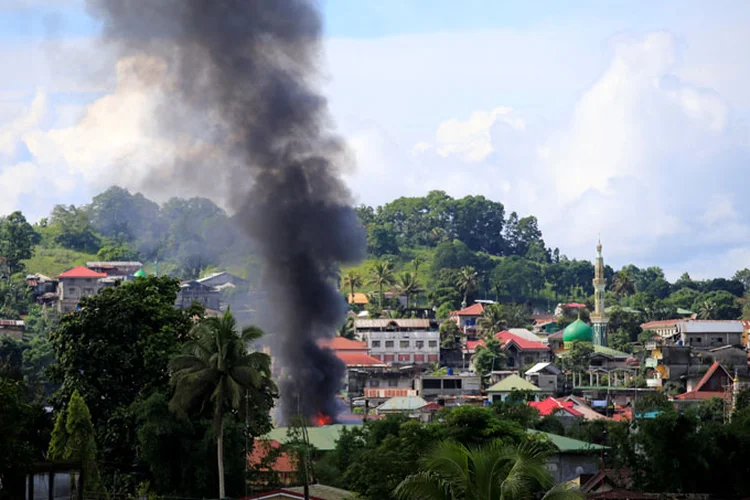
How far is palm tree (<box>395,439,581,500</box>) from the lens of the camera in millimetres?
23578

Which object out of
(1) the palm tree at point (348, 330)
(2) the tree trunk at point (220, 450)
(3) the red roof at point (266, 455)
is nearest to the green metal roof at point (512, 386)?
(1) the palm tree at point (348, 330)

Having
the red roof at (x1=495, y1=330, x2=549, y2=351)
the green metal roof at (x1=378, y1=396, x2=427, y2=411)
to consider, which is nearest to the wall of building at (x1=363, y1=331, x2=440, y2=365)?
the red roof at (x1=495, y1=330, x2=549, y2=351)

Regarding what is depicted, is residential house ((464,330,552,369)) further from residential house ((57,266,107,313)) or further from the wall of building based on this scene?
residential house ((57,266,107,313))

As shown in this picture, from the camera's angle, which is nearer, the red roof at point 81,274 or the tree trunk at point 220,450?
the tree trunk at point 220,450

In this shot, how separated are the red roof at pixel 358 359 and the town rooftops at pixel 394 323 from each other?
1843 centimetres

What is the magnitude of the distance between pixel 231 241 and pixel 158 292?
56.2 m

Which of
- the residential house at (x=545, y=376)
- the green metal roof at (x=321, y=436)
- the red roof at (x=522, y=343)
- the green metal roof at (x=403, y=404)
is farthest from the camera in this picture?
the red roof at (x=522, y=343)

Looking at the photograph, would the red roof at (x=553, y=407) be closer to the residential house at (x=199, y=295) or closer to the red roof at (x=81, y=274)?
the residential house at (x=199, y=295)

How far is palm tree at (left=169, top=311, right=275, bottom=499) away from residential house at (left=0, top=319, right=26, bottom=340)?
10185 centimetres

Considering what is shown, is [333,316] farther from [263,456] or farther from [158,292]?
[263,456]

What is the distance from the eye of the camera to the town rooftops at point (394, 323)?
7106 inches

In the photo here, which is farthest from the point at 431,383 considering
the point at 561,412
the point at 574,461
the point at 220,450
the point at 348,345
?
the point at 220,450

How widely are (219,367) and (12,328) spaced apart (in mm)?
110124

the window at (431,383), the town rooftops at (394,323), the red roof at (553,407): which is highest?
the town rooftops at (394,323)
